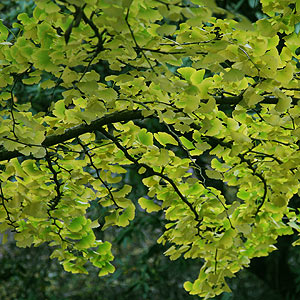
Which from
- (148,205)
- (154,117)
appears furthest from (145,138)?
(148,205)

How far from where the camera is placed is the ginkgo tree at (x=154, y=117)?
0.90 metres

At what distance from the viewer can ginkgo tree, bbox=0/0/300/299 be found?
2.95ft

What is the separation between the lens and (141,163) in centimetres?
136

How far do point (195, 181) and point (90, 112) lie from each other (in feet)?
1.33

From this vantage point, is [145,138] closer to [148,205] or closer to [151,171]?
[151,171]

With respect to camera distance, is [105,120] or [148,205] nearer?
[105,120]

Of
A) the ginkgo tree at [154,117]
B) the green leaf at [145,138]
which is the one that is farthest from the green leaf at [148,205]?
the green leaf at [145,138]

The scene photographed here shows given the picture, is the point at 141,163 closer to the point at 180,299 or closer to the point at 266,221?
the point at 266,221

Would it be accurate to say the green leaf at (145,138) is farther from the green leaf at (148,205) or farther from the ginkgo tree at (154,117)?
the green leaf at (148,205)

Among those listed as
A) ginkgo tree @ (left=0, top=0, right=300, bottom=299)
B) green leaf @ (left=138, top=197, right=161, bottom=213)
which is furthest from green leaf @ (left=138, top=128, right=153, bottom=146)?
green leaf @ (left=138, top=197, right=161, bottom=213)

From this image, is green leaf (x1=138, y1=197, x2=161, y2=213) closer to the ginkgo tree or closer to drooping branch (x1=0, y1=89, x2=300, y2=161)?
the ginkgo tree

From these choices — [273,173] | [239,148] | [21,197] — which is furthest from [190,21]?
[273,173]

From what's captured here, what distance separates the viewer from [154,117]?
1.29 m

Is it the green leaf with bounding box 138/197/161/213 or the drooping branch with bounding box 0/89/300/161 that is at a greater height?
the drooping branch with bounding box 0/89/300/161
